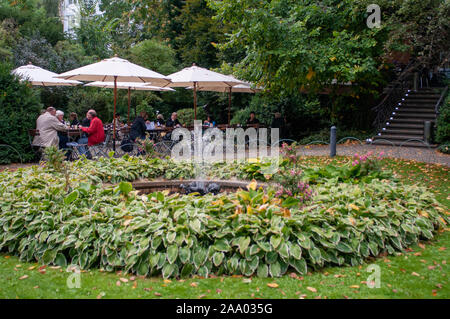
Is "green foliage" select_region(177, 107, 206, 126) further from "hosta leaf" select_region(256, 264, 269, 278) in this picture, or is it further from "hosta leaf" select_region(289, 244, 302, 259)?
"hosta leaf" select_region(256, 264, 269, 278)

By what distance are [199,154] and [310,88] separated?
20.1 feet

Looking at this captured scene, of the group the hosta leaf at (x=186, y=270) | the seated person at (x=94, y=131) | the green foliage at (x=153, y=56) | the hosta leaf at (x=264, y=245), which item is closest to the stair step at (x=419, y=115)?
the green foliage at (x=153, y=56)

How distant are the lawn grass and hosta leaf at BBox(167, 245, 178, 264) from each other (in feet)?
0.78

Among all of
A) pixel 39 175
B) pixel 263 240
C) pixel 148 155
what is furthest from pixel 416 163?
pixel 39 175

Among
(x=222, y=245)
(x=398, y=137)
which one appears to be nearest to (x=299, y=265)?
(x=222, y=245)

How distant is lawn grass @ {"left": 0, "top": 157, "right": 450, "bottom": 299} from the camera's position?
3.81 m

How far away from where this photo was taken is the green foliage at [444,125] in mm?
13694

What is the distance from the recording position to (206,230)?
464cm

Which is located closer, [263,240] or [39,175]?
[263,240]

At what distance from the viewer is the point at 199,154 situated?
1213cm

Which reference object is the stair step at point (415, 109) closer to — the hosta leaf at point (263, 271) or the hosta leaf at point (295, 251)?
the hosta leaf at point (295, 251)

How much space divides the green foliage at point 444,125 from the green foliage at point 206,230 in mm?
9123

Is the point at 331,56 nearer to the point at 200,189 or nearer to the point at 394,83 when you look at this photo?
the point at 394,83
